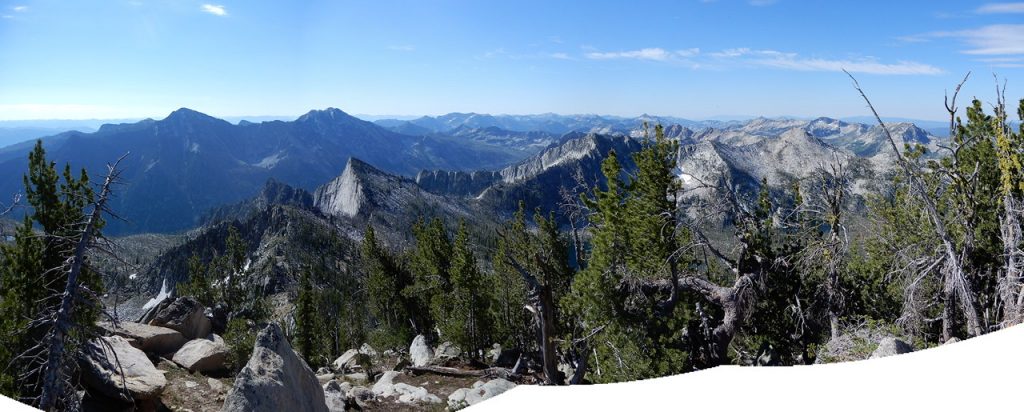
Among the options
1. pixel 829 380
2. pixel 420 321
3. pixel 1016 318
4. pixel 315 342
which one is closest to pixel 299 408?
pixel 829 380

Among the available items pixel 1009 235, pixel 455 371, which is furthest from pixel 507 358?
pixel 1009 235

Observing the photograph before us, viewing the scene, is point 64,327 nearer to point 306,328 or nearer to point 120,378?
point 120,378

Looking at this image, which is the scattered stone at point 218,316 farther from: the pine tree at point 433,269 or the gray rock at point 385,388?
the gray rock at point 385,388

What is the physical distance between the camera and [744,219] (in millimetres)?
19359

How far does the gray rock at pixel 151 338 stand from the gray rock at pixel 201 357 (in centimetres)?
95

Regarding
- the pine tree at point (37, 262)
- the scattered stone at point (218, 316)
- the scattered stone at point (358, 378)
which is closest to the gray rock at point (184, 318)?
the scattered stone at point (218, 316)

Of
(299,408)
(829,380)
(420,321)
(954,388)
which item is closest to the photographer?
(954,388)

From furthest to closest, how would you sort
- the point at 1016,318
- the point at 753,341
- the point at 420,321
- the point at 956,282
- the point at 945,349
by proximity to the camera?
the point at 420,321 → the point at 753,341 → the point at 956,282 → the point at 1016,318 → the point at 945,349

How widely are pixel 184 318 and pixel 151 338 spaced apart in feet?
28.6

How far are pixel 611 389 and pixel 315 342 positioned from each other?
4846 cm

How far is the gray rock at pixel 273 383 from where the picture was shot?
37.9 ft

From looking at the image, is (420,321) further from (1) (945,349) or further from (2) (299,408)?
(1) (945,349)

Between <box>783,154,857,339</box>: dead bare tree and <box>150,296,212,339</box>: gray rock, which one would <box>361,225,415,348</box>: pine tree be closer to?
<box>150,296,212,339</box>: gray rock

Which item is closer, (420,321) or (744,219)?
(744,219)
